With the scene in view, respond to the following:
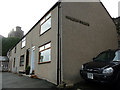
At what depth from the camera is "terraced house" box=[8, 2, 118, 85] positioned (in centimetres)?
583

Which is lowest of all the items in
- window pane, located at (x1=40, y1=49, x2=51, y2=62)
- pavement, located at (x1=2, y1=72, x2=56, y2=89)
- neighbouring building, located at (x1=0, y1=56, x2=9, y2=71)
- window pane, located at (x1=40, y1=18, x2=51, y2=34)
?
neighbouring building, located at (x1=0, y1=56, x2=9, y2=71)

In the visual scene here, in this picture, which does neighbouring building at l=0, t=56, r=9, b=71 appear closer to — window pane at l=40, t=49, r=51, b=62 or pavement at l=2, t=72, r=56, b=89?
pavement at l=2, t=72, r=56, b=89

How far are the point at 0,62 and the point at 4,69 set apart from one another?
194 centimetres

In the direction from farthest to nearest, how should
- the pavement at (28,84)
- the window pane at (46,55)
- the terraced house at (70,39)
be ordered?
1. the window pane at (46,55)
2. the terraced house at (70,39)
3. the pavement at (28,84)

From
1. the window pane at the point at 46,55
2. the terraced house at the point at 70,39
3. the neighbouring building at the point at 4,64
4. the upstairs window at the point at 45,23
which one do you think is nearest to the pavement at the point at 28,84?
the terraced house at the point at 70,39

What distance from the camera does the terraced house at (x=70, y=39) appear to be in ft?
19.1

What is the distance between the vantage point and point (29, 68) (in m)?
9.92

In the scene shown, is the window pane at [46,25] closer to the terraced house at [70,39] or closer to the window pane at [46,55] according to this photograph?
the terraced house at [70,39]

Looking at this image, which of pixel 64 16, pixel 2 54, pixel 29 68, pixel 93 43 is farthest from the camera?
pixel 2 54

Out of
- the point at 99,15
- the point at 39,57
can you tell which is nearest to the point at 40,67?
the point at 39,57

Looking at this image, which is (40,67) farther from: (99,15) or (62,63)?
(99,15)

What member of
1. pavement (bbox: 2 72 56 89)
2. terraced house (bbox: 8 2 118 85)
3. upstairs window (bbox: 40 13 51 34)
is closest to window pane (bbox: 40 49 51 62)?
terraced house (bbox: 8 2 118 85)

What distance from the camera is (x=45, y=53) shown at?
747 cm

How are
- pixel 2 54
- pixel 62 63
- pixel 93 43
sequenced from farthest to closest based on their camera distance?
pixel 2 54 → pixel 93 43 → pixel 62 63
